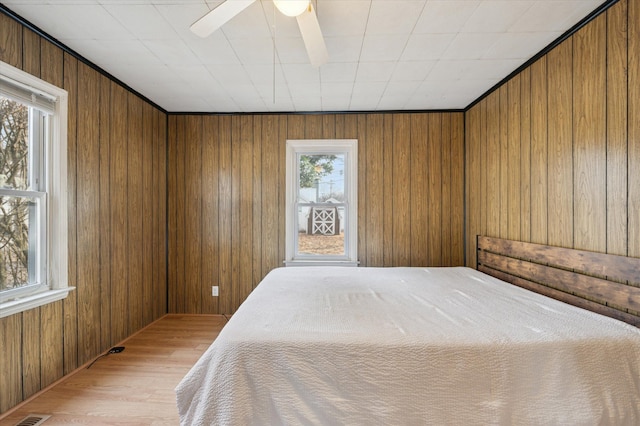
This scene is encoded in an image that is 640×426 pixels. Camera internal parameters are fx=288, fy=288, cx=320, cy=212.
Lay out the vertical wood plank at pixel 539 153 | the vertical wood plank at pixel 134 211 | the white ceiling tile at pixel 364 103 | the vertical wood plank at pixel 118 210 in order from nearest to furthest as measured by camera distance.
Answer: the vertical wood plank at pixel 539 153
the vertical wood plank at pixel 118 210
the vertical wood plank at pixel 134 211
the white ceiling tile at pixel 364 103

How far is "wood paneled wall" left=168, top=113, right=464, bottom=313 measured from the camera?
3404 mm

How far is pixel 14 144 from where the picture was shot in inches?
74.7

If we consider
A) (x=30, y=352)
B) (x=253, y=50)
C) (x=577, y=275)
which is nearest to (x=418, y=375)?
(x=577, y=275)

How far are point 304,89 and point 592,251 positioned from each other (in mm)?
2583

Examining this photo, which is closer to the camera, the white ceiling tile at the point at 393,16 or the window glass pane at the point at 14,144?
the white ceiling tile at the point at 393,16

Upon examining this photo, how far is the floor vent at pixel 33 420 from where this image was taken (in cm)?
171

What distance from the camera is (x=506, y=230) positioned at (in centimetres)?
265

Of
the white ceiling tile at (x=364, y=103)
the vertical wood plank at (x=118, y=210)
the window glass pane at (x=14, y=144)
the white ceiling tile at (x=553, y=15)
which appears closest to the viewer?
the white ceiling tile at (x=553, y=15)

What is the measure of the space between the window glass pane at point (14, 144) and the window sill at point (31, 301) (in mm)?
736

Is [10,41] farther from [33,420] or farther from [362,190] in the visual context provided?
[362,190]

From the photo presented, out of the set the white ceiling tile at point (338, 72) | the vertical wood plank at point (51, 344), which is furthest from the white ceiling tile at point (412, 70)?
the vertical wood plank at point (51, 344)

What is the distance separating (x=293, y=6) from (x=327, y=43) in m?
0.82

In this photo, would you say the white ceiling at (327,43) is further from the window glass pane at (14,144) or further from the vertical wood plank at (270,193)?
the window glass pane at (14,144)


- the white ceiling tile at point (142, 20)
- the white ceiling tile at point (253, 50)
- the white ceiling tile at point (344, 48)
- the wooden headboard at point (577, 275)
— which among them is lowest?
the wooden headboard at point (577, 275)
